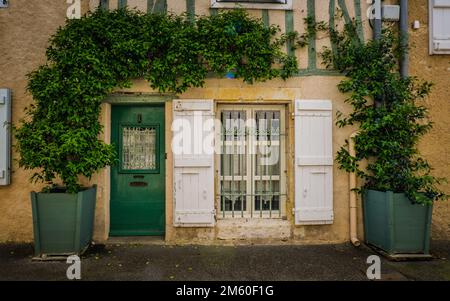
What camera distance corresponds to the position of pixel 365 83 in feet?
15.9

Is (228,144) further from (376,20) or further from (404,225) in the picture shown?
(376,20)

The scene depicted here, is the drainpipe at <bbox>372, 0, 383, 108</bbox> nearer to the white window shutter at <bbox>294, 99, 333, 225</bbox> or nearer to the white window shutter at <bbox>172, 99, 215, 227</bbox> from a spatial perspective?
the white window shutter at <bbox>294, 99, 333, 225</bbox>

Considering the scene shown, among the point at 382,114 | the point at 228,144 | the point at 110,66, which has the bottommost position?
the point at 228,144

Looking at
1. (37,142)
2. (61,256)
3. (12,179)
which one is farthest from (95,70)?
(61,256)

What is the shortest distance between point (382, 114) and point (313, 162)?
3.54ft

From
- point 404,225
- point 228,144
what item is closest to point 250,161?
point 228,144

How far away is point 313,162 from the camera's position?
16.0ft

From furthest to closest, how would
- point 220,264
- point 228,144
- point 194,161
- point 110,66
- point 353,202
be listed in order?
point 228,144, point 353,202, point 194,161, point 110,66, point 220,264

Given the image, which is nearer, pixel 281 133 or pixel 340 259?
pixel 340 259

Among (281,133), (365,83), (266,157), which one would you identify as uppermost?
(365,83)

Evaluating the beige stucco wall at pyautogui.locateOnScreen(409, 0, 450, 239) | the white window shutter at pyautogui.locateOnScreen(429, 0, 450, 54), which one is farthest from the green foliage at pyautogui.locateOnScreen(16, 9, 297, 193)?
the white window shutter at pyautogui.locateOnScreen(429, 0, 450, 54)

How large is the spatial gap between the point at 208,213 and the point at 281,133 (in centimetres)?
155

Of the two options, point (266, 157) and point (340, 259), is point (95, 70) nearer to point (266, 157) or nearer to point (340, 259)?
point (266, 157)

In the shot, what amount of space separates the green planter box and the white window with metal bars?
1914 mm
